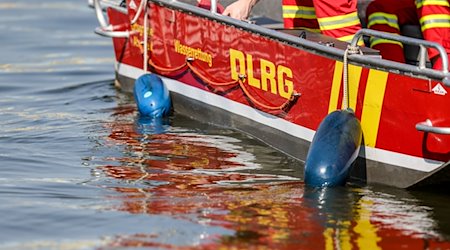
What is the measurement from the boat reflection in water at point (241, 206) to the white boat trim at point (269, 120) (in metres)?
0.23

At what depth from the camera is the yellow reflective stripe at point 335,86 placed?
8.06 meters

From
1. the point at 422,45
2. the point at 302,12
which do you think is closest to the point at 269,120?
the point at 302,12

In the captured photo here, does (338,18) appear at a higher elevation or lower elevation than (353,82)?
higher

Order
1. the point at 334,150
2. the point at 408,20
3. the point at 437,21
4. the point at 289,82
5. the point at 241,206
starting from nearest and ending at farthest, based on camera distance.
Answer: the point at 241,206, the point at 334,150, the point at 437,21, the point at 289,82, the point at 408,20

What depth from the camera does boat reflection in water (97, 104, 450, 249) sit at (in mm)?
6867

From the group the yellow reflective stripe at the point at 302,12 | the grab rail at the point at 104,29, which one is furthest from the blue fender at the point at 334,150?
the grab rail at the point at 104,29

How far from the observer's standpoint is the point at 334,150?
25.6 feet

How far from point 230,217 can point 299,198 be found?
0.68 meters

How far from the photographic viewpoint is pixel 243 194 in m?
7.89

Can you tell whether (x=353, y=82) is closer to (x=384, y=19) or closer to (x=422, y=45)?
(x=422, y=45)

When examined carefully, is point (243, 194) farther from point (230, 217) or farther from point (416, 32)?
point (416, 32)

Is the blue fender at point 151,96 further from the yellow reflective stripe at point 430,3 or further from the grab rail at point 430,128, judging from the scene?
the grab rail at point 430,128

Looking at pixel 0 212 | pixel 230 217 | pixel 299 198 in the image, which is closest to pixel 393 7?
pixel 299 198

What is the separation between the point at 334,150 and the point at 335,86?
0.53 metres
